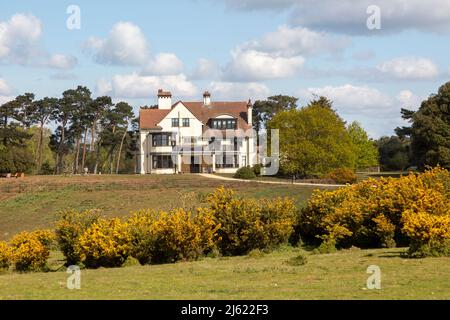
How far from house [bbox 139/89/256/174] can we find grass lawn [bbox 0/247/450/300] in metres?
65.1

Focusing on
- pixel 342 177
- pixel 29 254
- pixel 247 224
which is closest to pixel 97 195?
pixel 342 177

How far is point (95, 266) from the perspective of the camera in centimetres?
2359

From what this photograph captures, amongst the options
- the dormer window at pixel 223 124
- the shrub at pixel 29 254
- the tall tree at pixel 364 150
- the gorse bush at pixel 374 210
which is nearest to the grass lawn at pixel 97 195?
the gorse bush at pixel 374 210

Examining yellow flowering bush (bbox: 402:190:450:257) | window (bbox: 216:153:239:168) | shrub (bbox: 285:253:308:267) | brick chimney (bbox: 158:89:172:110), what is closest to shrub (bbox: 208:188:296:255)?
shrub (bbox: 285:253:308:267)

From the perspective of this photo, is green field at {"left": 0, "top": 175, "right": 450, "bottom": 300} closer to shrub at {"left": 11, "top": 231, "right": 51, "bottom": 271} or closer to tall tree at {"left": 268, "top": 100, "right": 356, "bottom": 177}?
shrub at {"left": 11, "top": 231, "right": 51, "bottom": 271}

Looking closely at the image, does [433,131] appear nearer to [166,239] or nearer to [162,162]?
[162,162]

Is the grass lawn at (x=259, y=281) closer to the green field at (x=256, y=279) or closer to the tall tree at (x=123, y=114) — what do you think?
the green field at (x=256, y=279)

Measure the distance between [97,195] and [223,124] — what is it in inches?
1493

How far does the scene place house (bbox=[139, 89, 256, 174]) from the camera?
288ft

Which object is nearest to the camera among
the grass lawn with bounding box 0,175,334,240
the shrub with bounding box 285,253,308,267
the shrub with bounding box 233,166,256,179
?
the shrub with bounding box 285,253,308,267

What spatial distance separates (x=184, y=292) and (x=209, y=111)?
7745 centimetres

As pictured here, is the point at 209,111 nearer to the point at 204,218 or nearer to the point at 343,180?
the point at 343,180

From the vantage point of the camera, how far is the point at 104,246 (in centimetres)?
2303
